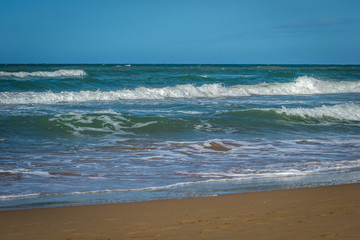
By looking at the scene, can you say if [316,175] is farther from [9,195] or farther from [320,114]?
[320,114]

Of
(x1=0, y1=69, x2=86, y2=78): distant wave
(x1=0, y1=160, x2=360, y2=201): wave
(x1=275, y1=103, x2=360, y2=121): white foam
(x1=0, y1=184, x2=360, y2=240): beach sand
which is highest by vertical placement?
(x1=0, y1=69, x2=86, y2=78): distant wave

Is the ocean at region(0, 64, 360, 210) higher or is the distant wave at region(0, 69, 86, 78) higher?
the distant wave at region(0, 69, 86, 78)

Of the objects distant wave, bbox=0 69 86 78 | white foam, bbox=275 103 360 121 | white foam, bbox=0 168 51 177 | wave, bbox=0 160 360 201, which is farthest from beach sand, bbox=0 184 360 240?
distant wave, bbox=0 69 86 78

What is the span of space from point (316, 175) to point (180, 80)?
20.4m

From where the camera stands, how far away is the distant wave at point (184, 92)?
53.4ft

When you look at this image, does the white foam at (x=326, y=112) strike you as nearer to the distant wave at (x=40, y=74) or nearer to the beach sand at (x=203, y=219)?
the beach sand at (x=203, y=219)

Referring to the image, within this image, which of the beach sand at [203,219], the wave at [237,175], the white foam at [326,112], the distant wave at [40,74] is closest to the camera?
the beach sand at [203,219]

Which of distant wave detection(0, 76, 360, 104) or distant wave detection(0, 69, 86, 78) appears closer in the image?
distant wave detection(0, 76, 360, 104)

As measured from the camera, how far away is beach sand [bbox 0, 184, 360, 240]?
10.5ft

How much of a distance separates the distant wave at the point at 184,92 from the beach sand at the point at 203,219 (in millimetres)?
12594

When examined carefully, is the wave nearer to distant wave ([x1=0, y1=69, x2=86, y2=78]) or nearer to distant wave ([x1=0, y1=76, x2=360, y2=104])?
distant wave ([x1=0, y1=76, x2=360, y2=104])

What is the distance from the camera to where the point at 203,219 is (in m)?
3.61

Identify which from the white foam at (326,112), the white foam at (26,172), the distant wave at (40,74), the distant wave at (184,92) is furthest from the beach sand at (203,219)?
the distant wave at (40,74)

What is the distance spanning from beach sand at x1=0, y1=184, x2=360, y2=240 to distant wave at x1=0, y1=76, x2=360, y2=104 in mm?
12594
